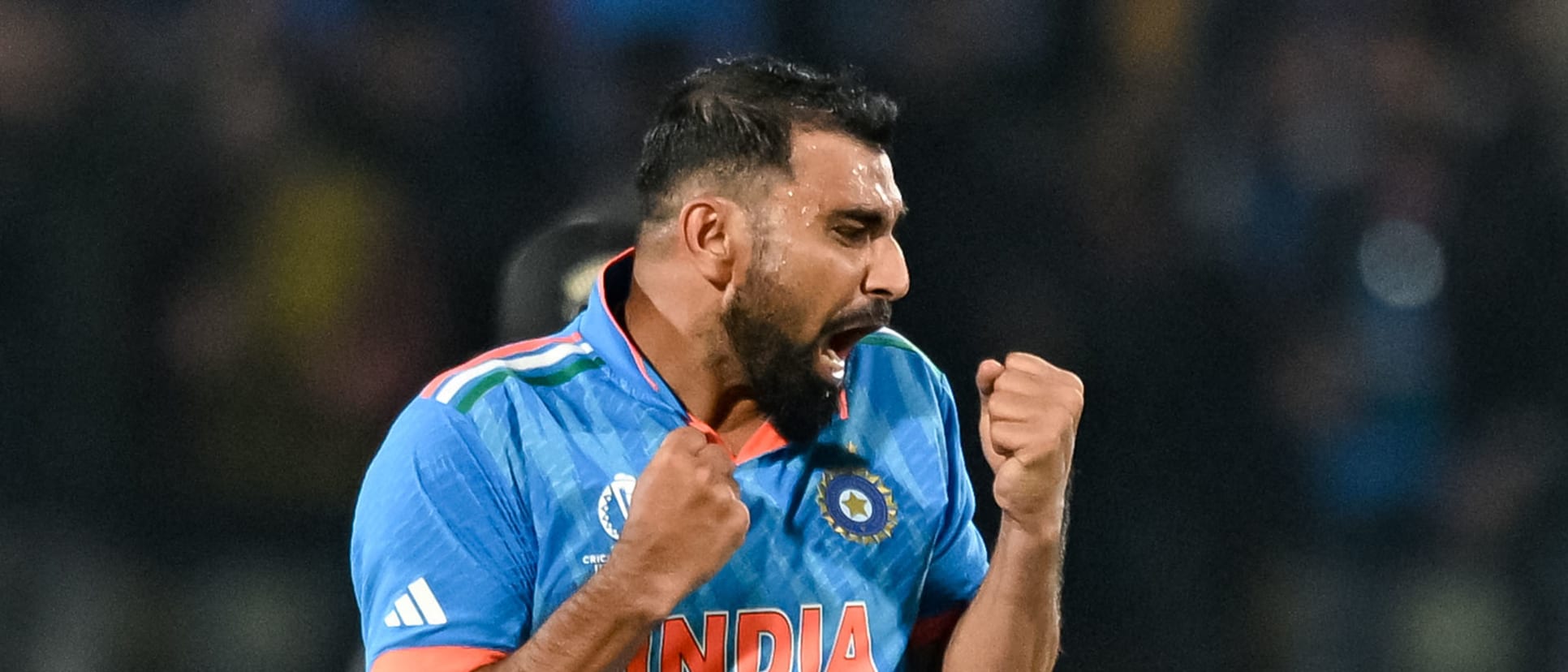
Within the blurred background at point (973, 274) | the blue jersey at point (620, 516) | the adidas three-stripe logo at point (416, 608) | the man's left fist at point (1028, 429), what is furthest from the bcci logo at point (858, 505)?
the blurred background at point (973, 274)

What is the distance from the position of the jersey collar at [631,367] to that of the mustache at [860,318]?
A: 105mm

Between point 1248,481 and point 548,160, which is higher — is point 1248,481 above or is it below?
below

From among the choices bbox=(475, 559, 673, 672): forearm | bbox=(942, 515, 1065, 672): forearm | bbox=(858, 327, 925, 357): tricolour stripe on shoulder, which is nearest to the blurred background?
bbox=(858, 327, 925, 357): tricolour stripe on shoulder

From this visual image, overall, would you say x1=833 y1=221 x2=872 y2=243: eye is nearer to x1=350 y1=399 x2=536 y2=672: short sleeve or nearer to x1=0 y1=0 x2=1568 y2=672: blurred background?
x1=350 y1=399 x2=536 y2=672: short sleeve

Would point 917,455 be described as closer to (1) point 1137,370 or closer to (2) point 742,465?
(2) point 742,465

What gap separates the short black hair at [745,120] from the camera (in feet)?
4.11

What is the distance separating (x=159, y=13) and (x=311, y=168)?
0.88ft

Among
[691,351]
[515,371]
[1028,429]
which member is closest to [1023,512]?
[1028,429]

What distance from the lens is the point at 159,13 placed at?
198 centimetres

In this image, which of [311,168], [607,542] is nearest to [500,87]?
[311,168]

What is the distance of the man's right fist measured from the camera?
1.09 metres

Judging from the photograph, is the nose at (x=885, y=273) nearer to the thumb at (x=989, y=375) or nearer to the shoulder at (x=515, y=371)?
the thumb at (x=989, y=375)

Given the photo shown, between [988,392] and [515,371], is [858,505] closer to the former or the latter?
[988,392]

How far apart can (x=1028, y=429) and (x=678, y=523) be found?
29 centimetres
